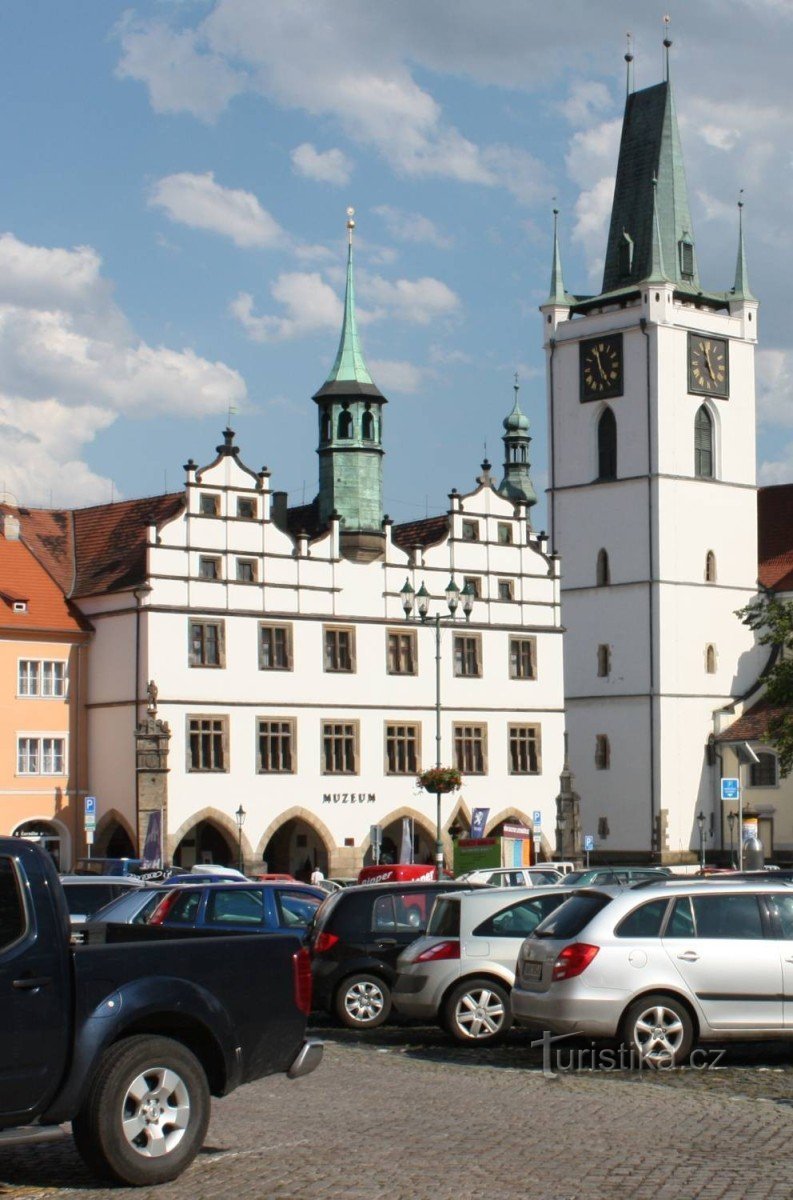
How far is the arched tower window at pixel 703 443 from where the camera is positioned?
77.3 metres

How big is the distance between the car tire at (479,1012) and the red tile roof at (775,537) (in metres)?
64.0

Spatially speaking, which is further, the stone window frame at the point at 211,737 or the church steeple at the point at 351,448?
the church steeple at the point at 351,448

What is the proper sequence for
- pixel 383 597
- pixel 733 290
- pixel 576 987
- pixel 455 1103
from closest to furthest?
pixel 455 1103 < pixel 576 987 < pixel 383 597 < pixel 733 290

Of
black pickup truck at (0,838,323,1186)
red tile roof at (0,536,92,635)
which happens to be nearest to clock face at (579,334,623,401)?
red tile roof at (0,536,92,635)

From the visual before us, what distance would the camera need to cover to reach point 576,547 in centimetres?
7831

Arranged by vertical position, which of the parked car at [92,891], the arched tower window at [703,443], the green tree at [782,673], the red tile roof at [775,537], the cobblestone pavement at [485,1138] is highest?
the arched tower window at [703,443]

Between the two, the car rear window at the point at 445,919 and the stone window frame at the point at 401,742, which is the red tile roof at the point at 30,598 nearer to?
the stone window frame at the point at 401,742

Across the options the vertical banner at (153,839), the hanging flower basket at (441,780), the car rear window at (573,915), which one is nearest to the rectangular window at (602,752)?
the hanging flower basket at (441,780)

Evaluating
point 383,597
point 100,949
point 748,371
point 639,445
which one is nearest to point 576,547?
point 639,445

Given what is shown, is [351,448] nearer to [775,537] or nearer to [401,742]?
[401,742]

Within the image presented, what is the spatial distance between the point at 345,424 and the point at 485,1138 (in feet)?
169

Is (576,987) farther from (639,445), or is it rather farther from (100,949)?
(639,445)

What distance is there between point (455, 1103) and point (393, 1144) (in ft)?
6.51

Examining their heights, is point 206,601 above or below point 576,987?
above
